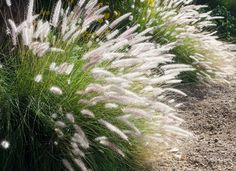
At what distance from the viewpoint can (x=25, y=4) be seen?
4.86 meters

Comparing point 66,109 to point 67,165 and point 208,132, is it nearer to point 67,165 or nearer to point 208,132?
point 67,165

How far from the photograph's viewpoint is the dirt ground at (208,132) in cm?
430

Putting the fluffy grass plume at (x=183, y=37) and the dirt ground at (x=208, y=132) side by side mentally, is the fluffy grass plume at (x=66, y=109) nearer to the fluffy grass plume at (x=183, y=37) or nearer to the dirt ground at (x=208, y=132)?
the dirt ground at (x=208, y=132)

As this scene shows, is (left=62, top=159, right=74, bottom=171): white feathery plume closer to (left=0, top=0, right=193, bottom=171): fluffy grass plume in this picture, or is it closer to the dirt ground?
(left=0, top=0, right=193, bottom=171): fluffy grass plume

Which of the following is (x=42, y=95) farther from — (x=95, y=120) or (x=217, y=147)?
(x=217, y=147)

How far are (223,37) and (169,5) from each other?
375cm

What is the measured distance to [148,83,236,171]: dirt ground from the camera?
14.1ft

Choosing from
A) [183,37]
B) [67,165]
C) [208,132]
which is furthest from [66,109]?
[183,37]

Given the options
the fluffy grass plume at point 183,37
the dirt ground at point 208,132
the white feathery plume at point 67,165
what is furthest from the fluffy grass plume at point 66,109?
the fluffy grass plume at point 183,37

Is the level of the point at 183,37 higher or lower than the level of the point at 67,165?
lower

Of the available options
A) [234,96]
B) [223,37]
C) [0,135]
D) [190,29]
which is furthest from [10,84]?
[223,37]

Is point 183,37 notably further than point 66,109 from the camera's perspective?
Yes

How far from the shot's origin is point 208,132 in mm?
5074

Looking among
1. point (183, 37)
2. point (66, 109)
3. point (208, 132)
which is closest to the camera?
point (66, 109)
